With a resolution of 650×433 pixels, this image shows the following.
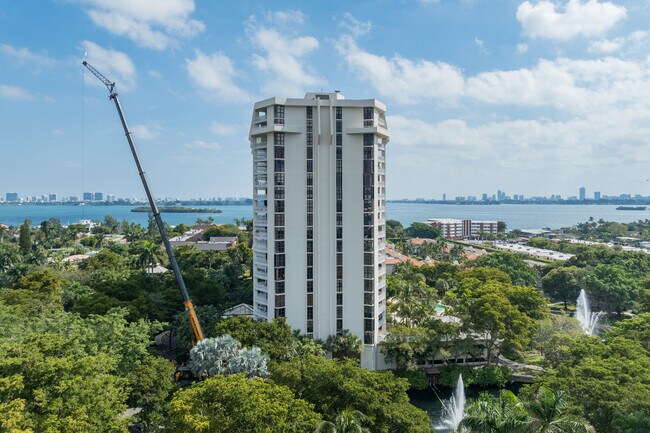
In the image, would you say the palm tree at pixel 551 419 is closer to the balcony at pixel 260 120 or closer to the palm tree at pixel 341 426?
the palm tree at pixel 341 426

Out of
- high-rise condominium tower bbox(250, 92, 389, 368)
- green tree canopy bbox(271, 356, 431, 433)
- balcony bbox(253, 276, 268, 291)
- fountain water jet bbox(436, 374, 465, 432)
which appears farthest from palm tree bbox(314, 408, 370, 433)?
balcony bbox(253, 276, 268, 291)

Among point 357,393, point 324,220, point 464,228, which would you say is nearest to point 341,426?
point 357,393

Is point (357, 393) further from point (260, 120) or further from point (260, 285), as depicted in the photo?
point (260, 120)

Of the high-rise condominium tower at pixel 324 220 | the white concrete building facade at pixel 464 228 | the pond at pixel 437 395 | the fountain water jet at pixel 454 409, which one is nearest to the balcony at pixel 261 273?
the high-rise condominium tower at pixel 324 220

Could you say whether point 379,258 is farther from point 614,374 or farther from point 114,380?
point 114,380

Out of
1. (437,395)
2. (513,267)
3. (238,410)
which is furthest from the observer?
(513,267)

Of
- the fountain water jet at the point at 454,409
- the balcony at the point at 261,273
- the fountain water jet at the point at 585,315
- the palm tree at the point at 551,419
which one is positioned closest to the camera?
the palm tree at the point at 551,419

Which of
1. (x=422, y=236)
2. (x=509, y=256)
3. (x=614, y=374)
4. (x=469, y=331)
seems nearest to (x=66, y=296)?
(x=469, y=331)
